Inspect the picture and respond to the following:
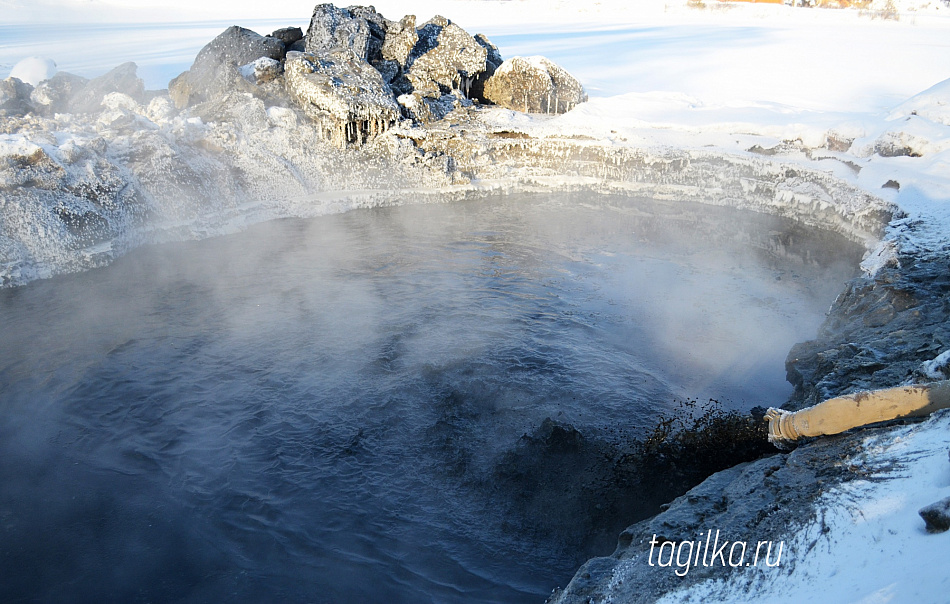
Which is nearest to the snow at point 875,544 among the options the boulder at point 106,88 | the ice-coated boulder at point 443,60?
the ice-coated boulder at point 443,60

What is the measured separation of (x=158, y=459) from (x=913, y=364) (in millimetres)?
8836

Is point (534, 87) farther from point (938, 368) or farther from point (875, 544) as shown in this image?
point (875, 544)

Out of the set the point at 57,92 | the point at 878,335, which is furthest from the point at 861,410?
the point at 57,92

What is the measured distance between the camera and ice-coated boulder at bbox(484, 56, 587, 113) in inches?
862

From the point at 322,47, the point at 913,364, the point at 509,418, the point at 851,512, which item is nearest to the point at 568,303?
the point at 509,418

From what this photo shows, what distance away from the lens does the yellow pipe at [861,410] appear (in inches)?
181

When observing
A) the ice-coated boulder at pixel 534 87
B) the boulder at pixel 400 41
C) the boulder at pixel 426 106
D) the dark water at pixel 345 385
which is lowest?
the dark water at pixel 345 385

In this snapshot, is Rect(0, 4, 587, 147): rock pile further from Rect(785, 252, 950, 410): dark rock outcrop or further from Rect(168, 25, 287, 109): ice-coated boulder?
Rect(785, 252, 950, 410): dark rock outcrop

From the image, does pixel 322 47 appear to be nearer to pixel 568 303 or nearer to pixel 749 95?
pixel 568 303

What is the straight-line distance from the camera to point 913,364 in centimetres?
634

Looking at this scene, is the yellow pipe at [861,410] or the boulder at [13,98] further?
the boulder at [13,98]

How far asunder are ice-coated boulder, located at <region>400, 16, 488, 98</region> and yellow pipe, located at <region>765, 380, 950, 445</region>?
18.1 metres

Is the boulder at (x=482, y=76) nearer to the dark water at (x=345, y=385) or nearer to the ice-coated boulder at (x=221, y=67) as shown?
the ice-coated boulder at (x=221, y=67)

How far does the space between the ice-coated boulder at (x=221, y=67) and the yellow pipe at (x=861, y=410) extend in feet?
61.1
